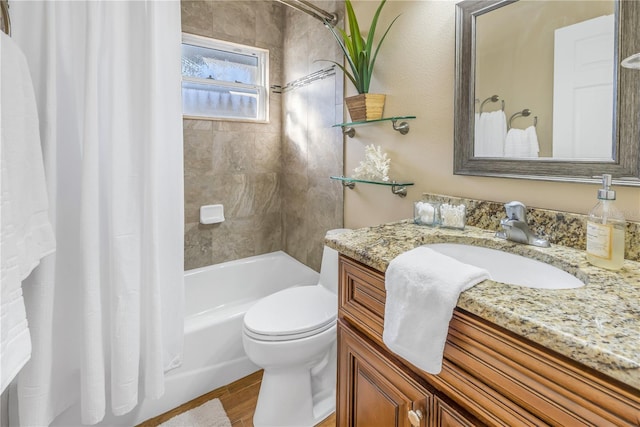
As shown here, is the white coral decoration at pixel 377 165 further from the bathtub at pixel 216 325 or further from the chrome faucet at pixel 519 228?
the bathtub at pixel 216 325

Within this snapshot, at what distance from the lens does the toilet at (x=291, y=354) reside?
1274 mm

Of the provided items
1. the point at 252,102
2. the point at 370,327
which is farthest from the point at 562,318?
the point at 252,102

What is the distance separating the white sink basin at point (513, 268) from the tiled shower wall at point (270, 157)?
3.24ft

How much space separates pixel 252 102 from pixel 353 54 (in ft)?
3.87

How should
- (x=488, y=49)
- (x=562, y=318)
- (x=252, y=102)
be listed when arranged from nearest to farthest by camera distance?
(x=562, y=318)
(x=488, y=49)
(x=252, y=102)

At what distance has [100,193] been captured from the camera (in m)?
1.09

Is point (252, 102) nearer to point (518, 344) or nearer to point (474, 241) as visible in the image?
point (474, 241)

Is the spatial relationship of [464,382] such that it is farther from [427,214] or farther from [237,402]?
[237,402]

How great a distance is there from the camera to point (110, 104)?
3.53 feet

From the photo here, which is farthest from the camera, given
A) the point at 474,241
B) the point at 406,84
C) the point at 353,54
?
the point at 353,54

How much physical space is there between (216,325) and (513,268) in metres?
1.41

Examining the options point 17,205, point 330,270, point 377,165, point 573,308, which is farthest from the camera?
point 330,270

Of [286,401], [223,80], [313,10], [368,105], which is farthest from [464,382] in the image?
[223,80]

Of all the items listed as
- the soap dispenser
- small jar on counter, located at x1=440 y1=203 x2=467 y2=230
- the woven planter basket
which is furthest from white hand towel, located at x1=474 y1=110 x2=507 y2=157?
the woven planter basket
